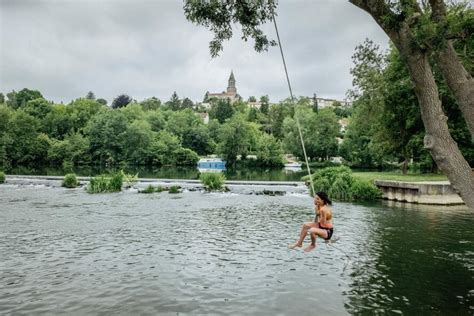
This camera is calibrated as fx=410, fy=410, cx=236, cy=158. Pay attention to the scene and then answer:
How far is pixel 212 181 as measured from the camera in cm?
3872

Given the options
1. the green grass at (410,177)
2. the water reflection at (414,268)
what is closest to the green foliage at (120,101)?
the green grass at (410,177)

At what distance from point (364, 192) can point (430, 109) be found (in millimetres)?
24504

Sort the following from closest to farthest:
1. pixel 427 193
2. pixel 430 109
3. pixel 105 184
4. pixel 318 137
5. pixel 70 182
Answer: pixel 430 109
pixel 427 193
pixel 105 184
pixel 70 182
pixel 318 137

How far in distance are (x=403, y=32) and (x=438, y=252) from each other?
32.9ft

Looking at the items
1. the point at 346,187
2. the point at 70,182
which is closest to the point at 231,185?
the point at 346,187

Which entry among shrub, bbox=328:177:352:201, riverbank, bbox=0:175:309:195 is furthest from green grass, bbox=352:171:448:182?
riverbank, bbox=0:175:309:195

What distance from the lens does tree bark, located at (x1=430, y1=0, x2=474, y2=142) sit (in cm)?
945

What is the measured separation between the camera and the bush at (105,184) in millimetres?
36531

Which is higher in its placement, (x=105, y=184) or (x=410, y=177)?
(x=410, y=177)

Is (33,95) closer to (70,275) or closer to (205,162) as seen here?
(205,162)

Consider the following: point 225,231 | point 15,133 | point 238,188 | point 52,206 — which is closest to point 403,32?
Answer: point 225,231

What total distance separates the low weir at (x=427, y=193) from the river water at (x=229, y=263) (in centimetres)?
269

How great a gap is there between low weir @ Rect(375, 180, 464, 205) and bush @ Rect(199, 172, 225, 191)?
50.7 feet

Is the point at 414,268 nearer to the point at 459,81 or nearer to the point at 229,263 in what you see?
the point at 229,263
